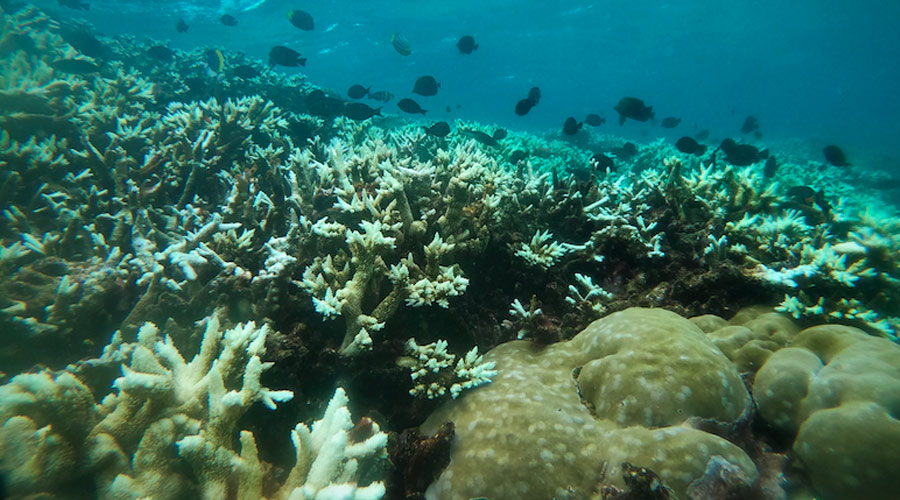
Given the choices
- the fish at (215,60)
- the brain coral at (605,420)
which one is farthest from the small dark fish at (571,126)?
the fish at (215,60)

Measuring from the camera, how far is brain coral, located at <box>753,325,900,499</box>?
6.01ft

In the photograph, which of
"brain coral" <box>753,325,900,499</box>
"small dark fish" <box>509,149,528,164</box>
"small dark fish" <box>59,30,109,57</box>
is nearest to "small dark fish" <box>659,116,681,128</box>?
"small dark fish" <box>509,149,528,164</box>

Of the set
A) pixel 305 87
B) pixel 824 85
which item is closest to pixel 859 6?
pixel 824 85

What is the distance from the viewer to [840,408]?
6.74 feet

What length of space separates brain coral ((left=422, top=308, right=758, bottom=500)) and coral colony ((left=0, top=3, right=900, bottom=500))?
0.01m

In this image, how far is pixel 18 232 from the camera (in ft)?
14.6

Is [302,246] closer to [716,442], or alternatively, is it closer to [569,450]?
[569,450]

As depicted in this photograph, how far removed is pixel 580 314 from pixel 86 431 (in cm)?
330

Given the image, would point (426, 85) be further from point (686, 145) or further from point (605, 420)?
point (605, 420)

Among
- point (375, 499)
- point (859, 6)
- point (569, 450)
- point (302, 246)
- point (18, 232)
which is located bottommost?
point (569, 450)

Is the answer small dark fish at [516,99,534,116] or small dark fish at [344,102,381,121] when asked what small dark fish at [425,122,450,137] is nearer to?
small dark fish at [344,102,381,121]

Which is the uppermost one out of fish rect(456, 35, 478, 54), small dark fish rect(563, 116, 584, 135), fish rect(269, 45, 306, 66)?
fish rect(456, 35, 478, 54)

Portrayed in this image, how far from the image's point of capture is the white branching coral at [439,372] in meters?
2.68

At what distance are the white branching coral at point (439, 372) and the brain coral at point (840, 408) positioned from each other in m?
1.80
